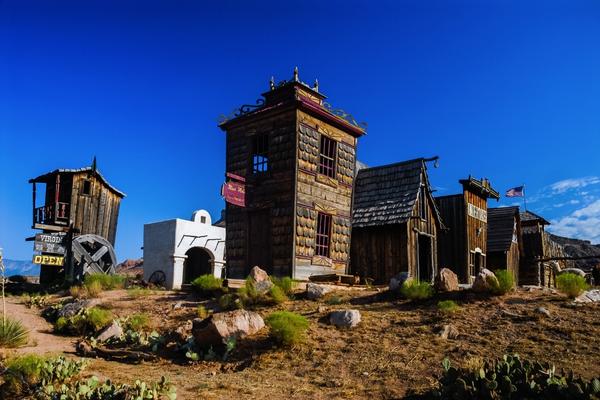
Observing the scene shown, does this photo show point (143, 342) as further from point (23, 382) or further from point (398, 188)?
point (398, 188)

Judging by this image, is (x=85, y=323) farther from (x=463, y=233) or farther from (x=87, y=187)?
(x=463, y=233)

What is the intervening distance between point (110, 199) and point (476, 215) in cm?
1822

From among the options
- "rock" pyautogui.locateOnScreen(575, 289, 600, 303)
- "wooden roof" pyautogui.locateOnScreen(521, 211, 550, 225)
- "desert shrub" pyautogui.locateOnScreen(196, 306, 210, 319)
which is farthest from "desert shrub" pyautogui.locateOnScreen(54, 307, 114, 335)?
"wooden roof" pyautogui.locateOnScreen(521, 211, 550, 225)

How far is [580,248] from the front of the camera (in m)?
41.2

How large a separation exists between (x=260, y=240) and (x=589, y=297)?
9670mm

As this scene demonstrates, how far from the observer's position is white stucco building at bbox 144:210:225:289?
72.6ft

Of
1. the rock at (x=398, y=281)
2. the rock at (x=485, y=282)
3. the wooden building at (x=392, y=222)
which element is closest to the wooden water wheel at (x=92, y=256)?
the wooden building at (x=392, y=222)

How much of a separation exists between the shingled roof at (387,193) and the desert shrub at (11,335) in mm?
11546

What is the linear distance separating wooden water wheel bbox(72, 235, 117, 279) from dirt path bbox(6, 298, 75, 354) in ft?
14.7

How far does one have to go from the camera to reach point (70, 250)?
20.1 m

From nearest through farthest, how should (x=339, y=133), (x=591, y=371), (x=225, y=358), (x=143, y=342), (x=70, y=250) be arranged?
(x=591, y=371), (x=225, y=358), (x=143, y=342), (x=339, y=133), (x=70, y=250)

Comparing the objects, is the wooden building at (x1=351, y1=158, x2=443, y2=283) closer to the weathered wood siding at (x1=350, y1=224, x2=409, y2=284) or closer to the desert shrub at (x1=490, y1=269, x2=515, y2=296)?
the weathered wood siding at (x1=350, y1=224, x2=409, y2=284)

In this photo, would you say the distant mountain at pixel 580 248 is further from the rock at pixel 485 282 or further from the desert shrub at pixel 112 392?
the desert shrub at pixel 112 392

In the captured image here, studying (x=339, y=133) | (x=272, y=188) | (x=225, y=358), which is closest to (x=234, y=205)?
(x=272, y=188)
